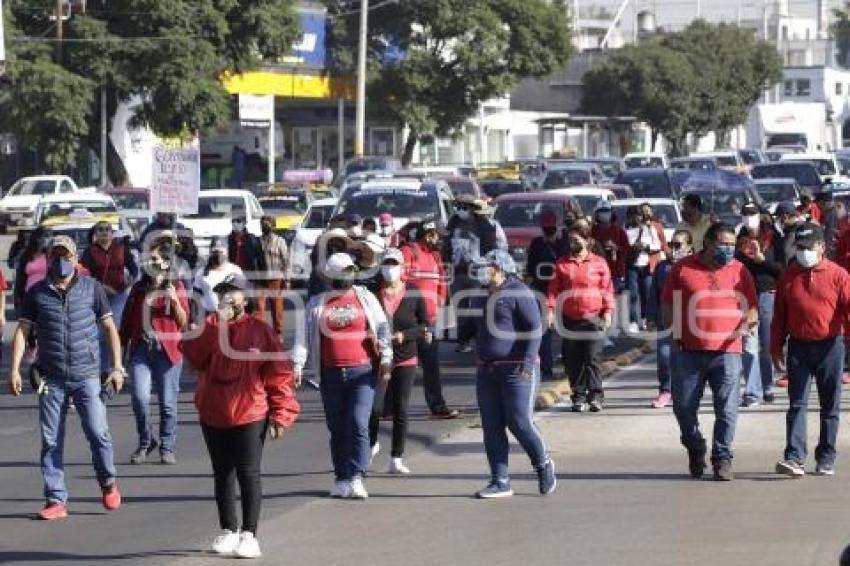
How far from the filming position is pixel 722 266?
1384cm

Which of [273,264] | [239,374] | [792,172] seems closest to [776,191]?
[792,172]

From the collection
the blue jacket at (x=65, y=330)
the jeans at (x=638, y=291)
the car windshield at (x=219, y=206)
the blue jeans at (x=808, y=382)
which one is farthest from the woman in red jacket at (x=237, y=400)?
the car windshield at (x=219, y=206)

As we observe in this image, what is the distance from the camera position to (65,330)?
12602 millimetres

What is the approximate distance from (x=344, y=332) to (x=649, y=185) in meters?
29.0

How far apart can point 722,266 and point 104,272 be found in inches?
335

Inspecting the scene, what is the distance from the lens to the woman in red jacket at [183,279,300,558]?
1110 centimetres

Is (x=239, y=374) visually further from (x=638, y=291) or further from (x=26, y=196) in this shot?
(x=26, y=196)

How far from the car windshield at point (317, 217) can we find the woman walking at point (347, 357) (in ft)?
69.7

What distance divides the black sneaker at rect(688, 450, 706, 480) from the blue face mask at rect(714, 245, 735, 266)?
1.31 m

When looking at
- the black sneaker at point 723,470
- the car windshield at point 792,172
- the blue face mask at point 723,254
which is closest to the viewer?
the black sneaker at point 723,470

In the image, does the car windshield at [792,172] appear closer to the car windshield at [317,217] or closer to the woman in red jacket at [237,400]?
the car windshield at [317,217]

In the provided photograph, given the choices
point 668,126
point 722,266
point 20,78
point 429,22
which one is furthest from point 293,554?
point 668,126

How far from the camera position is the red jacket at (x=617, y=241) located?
24969mm

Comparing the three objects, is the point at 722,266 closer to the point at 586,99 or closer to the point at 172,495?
the point at 172,495
